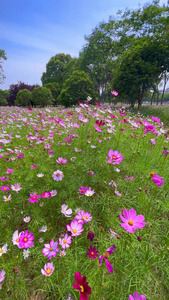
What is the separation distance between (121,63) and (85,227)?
44.0ft

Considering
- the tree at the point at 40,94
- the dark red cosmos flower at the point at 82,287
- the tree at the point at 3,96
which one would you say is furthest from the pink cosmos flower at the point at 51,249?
the tree at the point at 3,96

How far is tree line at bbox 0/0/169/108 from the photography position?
10820 mm

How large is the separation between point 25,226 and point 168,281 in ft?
4.02

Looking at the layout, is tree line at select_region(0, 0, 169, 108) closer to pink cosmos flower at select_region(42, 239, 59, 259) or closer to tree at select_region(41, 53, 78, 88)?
tree at select_region(41, 53, 78, 88)

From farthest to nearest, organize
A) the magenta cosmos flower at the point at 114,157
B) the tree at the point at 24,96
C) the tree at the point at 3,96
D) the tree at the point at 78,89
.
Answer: the tree at the point at 3,96, the tree at the point at 24,96, the tree at the point at 78,89, the magenta cosmos flower at the point at 114,157

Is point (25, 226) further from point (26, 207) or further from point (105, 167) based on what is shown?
point (105, 167)

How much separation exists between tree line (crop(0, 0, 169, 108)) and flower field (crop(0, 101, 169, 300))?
4884 mm

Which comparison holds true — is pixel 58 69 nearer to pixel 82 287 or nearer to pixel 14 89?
pixel 14 89

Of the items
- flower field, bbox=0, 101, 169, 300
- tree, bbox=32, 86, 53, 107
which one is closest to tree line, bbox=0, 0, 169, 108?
tree, bbox=32, 86, 53, 107

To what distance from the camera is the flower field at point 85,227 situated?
0.91 metres

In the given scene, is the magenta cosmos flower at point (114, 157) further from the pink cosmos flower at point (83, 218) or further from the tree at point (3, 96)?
the tree at point (3, 96)

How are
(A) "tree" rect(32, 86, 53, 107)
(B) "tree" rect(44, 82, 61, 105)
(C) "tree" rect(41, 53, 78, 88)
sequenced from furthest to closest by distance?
(C) "tree" rect(41, 53, 78, 88)
(B) "tree" rect(44, 82, 61, 105)
(A) "tree" rect(32, 86, 53, 107)

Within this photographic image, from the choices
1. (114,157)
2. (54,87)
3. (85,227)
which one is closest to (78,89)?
(114,157)

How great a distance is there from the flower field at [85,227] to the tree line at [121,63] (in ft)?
16.0
